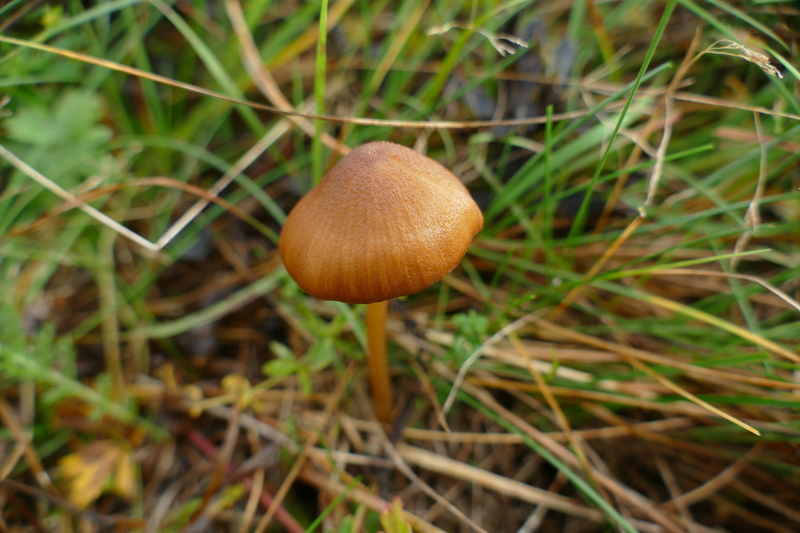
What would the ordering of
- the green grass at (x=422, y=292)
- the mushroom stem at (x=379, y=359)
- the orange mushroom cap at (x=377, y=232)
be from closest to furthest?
the orange mushroom cap at (x=377, y=232)
the mushroom stem at (x=379, y=359)
the green grass at (x=422, y=292)

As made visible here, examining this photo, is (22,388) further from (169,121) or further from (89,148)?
(169,121)

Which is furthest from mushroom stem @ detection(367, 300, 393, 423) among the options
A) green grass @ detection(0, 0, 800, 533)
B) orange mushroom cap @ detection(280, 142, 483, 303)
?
orange mushroom cap @ detection(280, 142, 483, 303)

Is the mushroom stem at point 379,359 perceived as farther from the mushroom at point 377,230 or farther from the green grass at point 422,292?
the mushroom at point 377,230

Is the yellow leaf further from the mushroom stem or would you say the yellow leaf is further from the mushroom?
the mushroom

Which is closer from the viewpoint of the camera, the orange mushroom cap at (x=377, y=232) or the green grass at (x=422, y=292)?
the orange mushroom cap at (x=377, y=232)

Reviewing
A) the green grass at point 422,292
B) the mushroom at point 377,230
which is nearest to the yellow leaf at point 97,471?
the green grass at point 422,292

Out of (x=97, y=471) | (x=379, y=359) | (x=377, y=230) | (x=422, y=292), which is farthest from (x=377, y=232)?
(x=97, y=471)

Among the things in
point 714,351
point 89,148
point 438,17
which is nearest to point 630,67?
point 438,17

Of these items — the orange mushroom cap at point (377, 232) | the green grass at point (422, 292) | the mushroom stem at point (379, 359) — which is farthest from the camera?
the green grass at point (422, 292)
